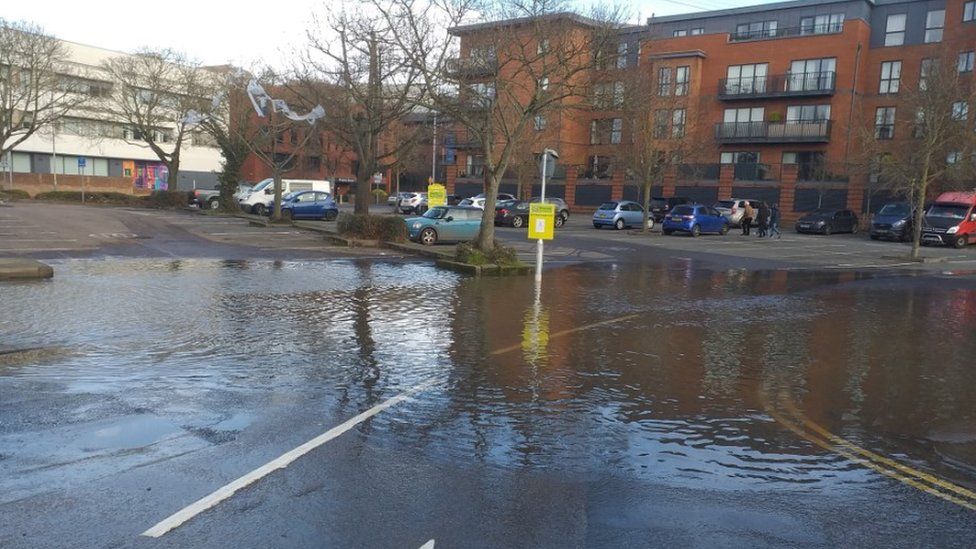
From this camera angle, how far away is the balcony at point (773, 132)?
152 feet

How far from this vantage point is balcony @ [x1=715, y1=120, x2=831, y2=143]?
4647 cm

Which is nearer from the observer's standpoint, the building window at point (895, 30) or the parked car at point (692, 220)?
the parked car at point (692, 220)

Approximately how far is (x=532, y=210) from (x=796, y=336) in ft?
22.2

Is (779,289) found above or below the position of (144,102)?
below

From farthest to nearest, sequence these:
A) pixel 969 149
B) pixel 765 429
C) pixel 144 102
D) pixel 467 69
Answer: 1. pixel 144 102
2. pixel 969 149
3. pixel 467 69
4. pixel 765 429

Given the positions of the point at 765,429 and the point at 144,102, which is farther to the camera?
the point at 144,102

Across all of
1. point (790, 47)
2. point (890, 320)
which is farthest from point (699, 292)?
point (790, 47)

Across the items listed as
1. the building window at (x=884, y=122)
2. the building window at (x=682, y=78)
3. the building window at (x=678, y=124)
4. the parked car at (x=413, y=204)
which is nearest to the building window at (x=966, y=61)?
the building window at (x=884, y=122)

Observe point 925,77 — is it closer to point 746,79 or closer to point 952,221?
point 952,221

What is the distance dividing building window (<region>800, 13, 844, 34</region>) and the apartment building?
0.07 m

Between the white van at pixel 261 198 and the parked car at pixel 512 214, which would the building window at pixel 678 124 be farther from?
the white van at pixel 261 198

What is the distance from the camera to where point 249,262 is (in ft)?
59.3

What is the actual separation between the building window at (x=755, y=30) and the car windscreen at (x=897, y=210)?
18.9 metres

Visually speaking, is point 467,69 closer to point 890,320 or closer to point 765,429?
point 890,320
